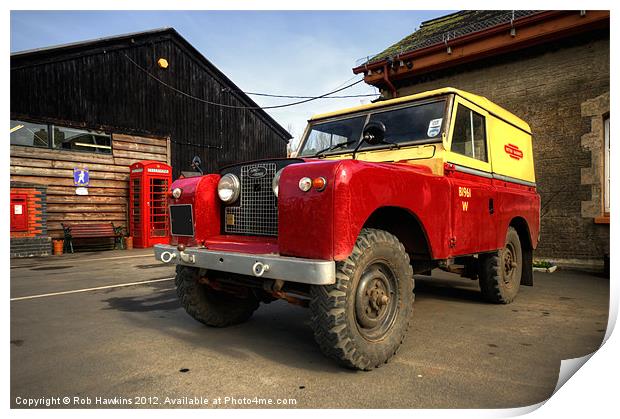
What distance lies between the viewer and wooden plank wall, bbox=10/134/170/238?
1093 cm

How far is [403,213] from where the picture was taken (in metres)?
3.35

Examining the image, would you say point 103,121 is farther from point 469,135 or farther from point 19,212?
point 469,135

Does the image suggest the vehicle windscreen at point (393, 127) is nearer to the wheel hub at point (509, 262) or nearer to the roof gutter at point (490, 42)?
the wheel hub at point (509, 262)

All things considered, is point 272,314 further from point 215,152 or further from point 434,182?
point 215,152

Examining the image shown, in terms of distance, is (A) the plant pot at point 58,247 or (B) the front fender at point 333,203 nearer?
(B) the front fender at point 333,203

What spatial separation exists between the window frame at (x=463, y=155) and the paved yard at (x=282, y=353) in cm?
168

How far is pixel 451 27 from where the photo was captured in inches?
370

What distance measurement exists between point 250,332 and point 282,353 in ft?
2.29

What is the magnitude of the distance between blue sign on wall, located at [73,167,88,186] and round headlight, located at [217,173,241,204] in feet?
33.7

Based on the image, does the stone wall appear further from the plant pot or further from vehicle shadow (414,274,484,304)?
the plant pot

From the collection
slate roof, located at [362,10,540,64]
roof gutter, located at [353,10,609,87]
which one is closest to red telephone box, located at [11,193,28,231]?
roof gutter, located at [353,10,609,87]

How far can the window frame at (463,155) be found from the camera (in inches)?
150

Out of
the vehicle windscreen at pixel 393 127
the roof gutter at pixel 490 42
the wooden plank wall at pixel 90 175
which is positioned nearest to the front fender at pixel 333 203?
the vehicle windscreen at pixel 393 127
